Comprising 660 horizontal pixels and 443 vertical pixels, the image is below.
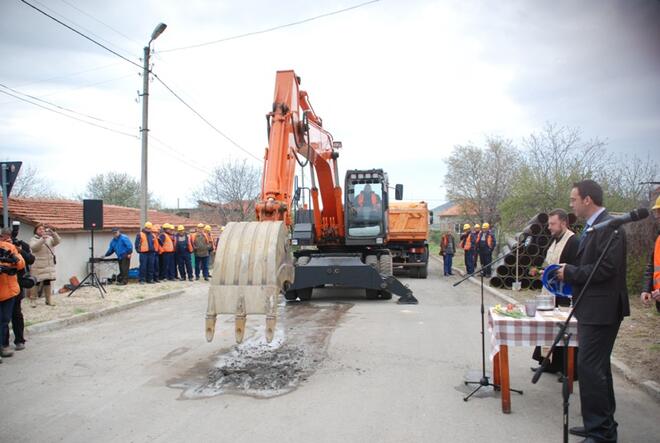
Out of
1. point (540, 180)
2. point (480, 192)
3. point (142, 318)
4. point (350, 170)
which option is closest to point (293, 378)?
point (142, 318)

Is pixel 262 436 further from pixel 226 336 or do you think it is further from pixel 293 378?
pixel 226 336

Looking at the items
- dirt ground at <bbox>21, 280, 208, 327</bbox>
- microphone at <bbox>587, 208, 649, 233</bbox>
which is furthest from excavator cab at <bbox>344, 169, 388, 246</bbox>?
microphone at <bbox>587, 208, 649, 233</bbox>

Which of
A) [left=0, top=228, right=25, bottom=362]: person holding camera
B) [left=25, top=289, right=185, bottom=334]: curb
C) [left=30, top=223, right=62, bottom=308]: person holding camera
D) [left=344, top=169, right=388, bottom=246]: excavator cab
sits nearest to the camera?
[left=0, top=228, right=25, bottom=362]: person holding camera

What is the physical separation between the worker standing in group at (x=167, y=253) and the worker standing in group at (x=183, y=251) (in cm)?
32

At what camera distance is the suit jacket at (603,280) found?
4250 mm

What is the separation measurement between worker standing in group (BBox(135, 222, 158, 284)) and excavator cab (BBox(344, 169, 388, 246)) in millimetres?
6641

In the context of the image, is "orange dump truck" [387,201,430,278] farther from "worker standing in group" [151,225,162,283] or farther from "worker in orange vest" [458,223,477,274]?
"worker standing in group" [151,225,162,283]

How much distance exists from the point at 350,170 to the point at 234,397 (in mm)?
9797

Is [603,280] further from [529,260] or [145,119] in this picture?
[145,119]

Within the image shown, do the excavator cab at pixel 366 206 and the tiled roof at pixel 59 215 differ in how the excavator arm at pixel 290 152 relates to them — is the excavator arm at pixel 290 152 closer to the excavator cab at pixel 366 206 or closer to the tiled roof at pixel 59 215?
the excavator cab at pixel 366 206

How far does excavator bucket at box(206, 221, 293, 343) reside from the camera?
6.18 m

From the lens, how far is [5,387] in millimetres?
6121

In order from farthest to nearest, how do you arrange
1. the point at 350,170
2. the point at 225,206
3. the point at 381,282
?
the point at 225,206, the point at 350,170, the point at 381,282

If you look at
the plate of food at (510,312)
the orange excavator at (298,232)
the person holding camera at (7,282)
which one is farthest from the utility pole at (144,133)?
the plate of food at (510,312)
